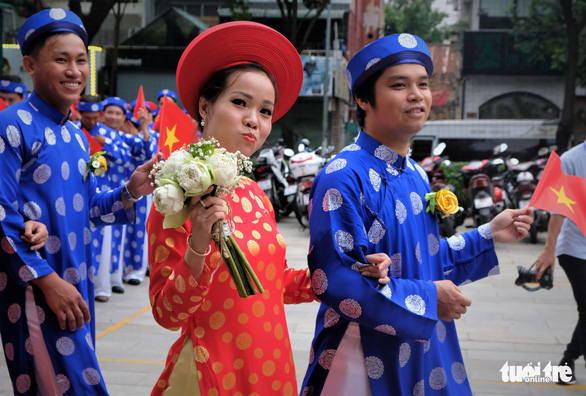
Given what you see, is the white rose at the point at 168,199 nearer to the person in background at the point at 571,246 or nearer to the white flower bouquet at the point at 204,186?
the white flower bouquet at the point at 204,186

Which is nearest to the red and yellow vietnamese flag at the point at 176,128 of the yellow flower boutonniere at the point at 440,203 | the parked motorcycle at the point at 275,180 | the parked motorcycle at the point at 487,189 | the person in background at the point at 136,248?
the yellow flower boutonniere at the point at 440,203

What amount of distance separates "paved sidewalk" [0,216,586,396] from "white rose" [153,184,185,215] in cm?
303

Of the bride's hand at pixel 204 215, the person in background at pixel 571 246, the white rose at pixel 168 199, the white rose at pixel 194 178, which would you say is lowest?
the person in background at pixel 571 246

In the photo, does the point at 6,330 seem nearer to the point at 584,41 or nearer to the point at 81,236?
the point at 81,236

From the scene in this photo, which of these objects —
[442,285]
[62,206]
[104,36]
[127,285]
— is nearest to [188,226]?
[442,285]

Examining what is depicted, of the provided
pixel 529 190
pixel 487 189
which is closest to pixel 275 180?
pixel 487 189

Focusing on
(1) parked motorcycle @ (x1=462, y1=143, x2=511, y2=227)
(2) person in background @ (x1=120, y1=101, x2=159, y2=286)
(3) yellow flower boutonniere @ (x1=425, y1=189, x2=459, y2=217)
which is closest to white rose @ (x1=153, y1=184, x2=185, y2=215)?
(3) yellow flower boutonniere @ (x1=425, y1=189, x2=459, y2=217)

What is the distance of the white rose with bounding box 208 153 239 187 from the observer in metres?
1.76

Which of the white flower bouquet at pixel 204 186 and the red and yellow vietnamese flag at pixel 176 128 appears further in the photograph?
the red and yellow vietnamese flag at pixel 176 128

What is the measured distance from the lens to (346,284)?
6.57 feet

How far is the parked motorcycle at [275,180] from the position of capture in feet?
46.0

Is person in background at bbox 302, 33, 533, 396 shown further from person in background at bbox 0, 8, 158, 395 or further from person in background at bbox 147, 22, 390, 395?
person in background at bbox 0, 8, 158, 395

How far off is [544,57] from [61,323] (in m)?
25.0

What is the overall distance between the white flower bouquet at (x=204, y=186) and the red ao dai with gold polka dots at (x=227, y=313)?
0.22ft
